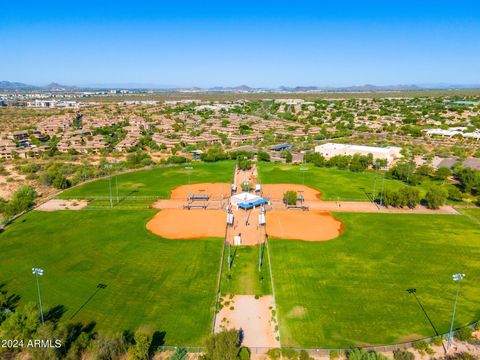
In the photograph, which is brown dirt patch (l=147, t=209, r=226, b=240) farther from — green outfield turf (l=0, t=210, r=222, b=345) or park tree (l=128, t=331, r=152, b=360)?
park tree (l=128, t=331, r=152, b=360)

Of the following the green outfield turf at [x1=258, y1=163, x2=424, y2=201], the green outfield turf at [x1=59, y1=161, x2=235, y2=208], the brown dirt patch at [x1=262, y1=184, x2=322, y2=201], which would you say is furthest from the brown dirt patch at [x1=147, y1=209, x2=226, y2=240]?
the green outfield turf at [x1=258, y1=163, x2=424, y2=201]

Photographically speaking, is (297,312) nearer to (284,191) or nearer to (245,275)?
(245,275)

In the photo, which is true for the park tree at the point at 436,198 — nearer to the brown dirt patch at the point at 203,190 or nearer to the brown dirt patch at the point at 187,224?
the brown dirt patch at the point at 187,224

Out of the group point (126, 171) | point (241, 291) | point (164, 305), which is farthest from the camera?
point (126, 171)

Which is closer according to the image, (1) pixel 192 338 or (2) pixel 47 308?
(1) pixel 192 338

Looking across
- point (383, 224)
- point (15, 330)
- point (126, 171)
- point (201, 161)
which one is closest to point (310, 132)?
point (201, 161)

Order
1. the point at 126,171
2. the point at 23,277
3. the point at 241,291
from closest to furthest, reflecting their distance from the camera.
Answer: the point at 241,291 < the point at 23,277 < the point at 126,171

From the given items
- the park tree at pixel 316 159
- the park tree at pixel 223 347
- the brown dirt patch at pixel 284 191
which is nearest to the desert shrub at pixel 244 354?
the park tree at pixel 223 347

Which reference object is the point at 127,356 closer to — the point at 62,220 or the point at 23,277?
the point at 23,277

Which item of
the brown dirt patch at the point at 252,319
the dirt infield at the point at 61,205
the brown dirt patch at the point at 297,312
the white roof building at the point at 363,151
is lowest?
the brown dirt patch at the point at 297,312
